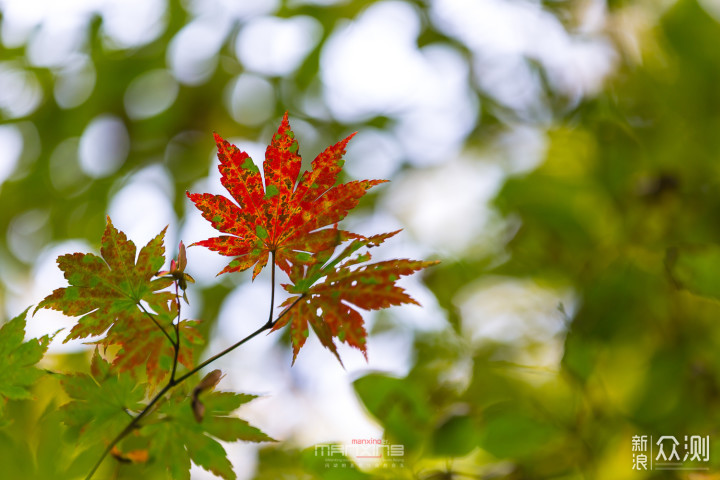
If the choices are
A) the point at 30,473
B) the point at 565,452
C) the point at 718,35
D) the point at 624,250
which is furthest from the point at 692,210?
the point at 30,473

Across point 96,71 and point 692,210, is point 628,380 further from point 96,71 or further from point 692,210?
point 96,71

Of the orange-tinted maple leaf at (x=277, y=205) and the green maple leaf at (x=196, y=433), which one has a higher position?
the orange-tinted maple leaf at (x=277, y=205)

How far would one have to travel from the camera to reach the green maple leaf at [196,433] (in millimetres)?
444

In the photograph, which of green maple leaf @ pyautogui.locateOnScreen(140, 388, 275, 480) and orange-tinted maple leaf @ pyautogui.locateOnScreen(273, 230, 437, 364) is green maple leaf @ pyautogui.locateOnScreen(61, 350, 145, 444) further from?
orange-tinted maple leaf @ pyautogui.locateOnScreen(273, 230, 437, 364)

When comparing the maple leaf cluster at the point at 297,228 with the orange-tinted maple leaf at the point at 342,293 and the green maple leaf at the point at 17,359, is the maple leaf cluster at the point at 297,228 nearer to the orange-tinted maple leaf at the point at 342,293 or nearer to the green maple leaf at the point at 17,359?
the orange-tinted maple leaf at the point at 342,293


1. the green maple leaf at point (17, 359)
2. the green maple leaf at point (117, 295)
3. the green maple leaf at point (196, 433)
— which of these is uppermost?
the green maple leaf at point (117, 295)

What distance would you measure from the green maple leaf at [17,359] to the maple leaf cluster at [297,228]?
0.15 m

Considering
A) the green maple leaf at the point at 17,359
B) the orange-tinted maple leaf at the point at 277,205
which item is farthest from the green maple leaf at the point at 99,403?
the orange-tinted maple leaf at the point at 277,205

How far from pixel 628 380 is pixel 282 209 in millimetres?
671

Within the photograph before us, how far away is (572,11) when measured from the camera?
1549 mm

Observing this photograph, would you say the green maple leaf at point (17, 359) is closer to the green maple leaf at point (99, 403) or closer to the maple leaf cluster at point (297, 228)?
the green maple leaf at point (99, 403)

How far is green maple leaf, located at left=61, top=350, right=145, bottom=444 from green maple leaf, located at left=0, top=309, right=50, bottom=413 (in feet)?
0.10

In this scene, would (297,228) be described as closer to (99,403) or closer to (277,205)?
(277,205)

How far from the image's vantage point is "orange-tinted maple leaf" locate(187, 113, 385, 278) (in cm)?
46
